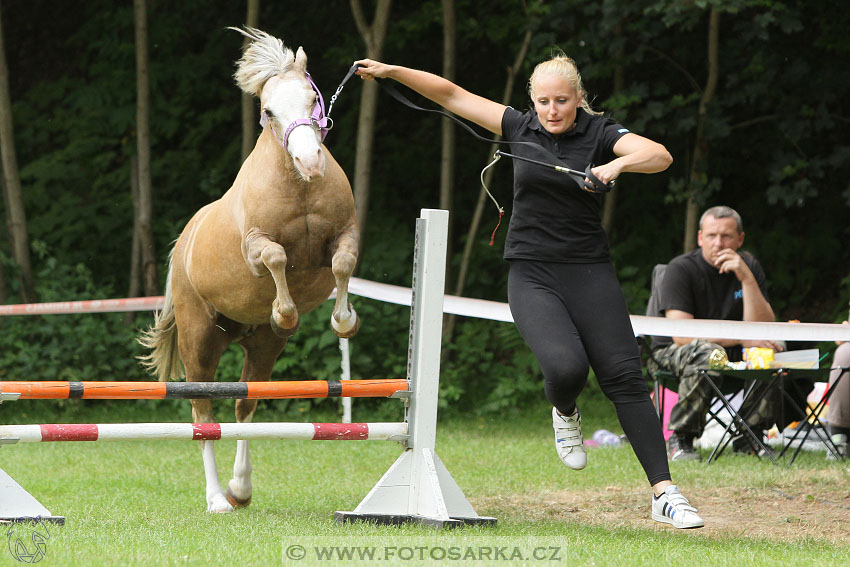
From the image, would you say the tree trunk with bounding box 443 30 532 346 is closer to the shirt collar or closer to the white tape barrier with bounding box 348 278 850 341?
the white tape barrier with bounding box 348 278 850 341

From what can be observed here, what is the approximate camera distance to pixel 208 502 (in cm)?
495

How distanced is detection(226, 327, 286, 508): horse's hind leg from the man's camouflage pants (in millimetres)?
2946

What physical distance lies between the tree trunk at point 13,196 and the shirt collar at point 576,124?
665 centimetres

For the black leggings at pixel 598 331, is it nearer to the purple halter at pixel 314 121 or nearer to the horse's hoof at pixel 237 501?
the purple halter at pixel 314 121

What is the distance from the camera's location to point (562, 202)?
3951mm

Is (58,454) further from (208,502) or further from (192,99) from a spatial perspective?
(192,99)

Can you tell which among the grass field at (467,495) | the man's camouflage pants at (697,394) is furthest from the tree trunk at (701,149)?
the man's camouflage pants at (697,394)

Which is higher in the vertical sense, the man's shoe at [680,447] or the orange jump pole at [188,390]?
the orange jump pole at [188,390]

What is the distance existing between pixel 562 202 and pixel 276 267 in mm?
1142

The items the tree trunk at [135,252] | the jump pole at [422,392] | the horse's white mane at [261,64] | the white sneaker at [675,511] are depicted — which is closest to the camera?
the white sneaker at [675,511]

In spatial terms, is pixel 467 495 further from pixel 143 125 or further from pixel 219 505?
pixel 143 125

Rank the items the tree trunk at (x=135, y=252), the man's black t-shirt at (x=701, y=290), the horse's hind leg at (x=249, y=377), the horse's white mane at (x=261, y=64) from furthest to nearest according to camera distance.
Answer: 1. the tree trunk at (x=135, y=252)
2. the man's black t-shirt at (x=701, y=290)
3. the horse's hind leg at (x=249, y=377)
4. the horse's white mane at (x=261, y=64)

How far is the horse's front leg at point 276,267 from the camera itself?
13.2ft

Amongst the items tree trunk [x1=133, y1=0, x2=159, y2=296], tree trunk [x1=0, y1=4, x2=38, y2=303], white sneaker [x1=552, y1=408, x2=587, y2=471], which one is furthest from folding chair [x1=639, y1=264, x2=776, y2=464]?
tree trunk [x1=0, y1=4, x2=38, y2=303]
